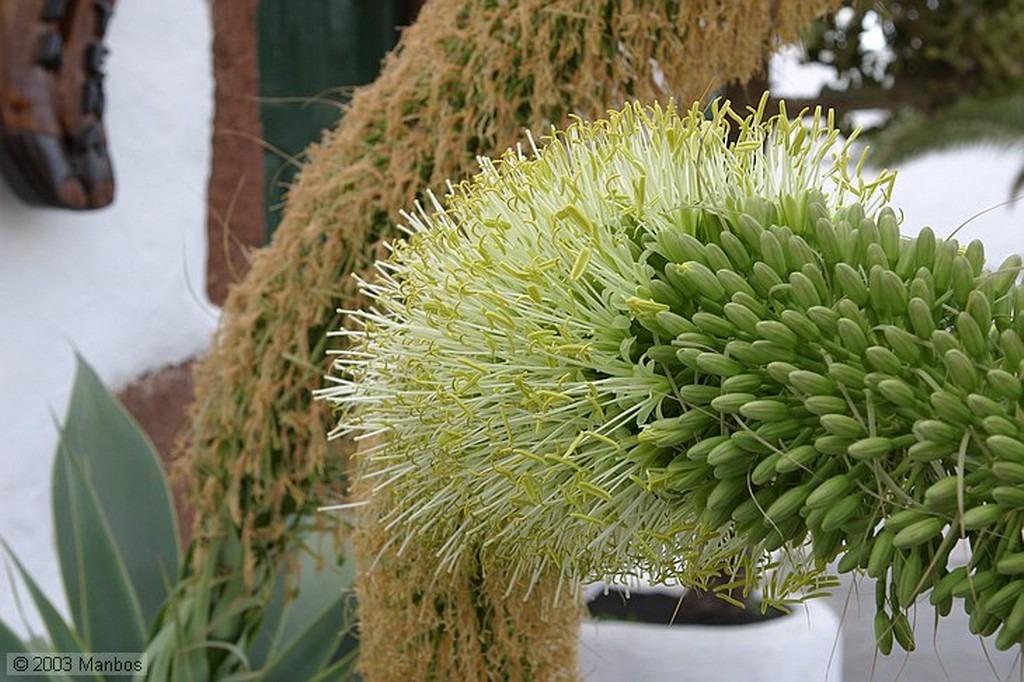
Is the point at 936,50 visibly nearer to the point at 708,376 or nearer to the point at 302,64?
the point at 302,64

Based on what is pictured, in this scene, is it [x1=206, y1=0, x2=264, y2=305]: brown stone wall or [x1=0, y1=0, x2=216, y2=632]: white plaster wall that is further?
[x1=206, y1=0, x2=264, y2=305]: brown stone wall

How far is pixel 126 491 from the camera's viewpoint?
1042 mm

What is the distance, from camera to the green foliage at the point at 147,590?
2.93ft

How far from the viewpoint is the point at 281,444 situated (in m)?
0.81

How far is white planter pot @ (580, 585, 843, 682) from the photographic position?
6.47 ft

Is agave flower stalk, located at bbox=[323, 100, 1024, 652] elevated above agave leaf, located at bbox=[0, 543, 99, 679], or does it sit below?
above

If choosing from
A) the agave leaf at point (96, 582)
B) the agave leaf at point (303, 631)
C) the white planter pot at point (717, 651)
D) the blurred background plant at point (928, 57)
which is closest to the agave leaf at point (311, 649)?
the agave leaf at point (303, 631)

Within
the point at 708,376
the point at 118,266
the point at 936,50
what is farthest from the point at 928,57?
the point at 708,376

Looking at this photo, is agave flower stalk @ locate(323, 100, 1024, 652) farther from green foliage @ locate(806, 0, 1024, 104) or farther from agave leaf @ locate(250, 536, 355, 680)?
green foliage @ locate(806, 0, 1024, 104)

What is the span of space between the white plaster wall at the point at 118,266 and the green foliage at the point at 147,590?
0.90 ft

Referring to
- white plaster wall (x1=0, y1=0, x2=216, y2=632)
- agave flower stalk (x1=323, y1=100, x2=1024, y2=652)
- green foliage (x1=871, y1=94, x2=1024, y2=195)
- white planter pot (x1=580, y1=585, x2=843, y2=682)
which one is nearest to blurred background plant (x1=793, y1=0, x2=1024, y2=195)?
green foliage (x1=871, y1=94, x2=1024, y2=195)

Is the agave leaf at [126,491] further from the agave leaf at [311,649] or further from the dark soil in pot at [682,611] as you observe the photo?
the dark soil in pot at [682,611]

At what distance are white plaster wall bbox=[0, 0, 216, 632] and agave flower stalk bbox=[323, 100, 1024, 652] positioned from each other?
905 mm

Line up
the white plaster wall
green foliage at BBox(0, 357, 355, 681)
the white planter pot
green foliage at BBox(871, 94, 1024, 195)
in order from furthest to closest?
green foliage at BBox(871, 94, 1024, 195) → the white planter pot → the white plaster wall → green foliage at BBox(0, 357, 355, 681)
